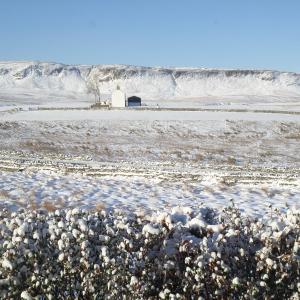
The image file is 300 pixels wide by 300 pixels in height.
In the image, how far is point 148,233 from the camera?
23.9ft

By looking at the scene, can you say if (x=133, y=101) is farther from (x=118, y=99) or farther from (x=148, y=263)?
(x=148, y=263)

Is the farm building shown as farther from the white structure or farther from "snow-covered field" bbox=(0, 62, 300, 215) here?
"snow-covered field" bbox=(0, 62, 300, 215)

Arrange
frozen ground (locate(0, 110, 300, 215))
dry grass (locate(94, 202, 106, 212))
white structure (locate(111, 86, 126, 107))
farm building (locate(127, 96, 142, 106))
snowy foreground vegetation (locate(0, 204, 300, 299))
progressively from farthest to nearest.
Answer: farm building (locate(127, 96, 142, 106)) < white structure (locate(111, 86, 126, 107)) < frozen ground (locate(0, 110, 300, 215)) < dry grass (locate(94, 202, 106, 212)) < snowy foreground vegetation (locate(0, 204, 300, 299))

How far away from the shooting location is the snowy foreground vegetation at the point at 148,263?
6.85 m

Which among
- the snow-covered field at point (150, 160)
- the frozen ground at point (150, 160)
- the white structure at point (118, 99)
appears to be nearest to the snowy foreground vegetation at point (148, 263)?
the frozen ground at point (150, 160)

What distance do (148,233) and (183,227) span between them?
2.11 feet

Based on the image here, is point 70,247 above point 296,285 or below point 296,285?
above

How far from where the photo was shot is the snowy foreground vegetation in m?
6.85

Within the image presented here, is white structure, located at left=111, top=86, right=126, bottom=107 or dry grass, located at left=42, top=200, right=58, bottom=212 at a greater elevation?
dry grass, located at left=42, top=200, right=58, bottom=212

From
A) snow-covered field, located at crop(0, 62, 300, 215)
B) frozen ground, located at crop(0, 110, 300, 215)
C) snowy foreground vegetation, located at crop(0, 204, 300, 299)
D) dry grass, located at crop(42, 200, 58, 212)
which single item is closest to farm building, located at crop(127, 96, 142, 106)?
frozen ground, located at crop(0, 110, 300, 215)

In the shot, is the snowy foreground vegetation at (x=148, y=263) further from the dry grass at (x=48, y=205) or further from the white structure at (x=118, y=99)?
the white structure at (x=118, y=99)

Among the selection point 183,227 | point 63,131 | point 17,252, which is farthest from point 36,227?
point 63,131

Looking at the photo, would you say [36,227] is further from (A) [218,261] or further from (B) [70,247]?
(A) [218,261]

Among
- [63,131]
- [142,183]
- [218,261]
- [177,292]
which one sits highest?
[218,261]
